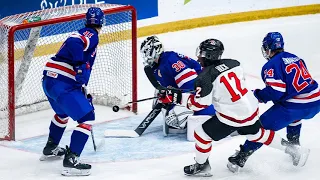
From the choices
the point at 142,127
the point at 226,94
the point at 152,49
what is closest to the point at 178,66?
the point at 152,49

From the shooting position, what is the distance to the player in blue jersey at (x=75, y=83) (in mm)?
4852

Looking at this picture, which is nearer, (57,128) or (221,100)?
(221,100)

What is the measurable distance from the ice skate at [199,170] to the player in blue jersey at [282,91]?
162 mm

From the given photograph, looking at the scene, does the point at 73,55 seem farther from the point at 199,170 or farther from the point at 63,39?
the point at 63,39

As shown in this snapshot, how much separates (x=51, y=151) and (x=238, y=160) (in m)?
1.10

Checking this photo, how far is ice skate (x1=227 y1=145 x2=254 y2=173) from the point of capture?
16.0ft

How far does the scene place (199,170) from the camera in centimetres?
477

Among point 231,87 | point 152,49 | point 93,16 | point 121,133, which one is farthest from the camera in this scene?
point 121,133

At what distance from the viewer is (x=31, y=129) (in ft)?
19.1

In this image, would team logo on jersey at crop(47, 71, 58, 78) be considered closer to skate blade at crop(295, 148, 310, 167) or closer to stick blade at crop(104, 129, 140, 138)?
stick blade at crop(104, 129, 140, 138)

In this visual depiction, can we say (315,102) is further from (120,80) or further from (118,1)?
(118,1)

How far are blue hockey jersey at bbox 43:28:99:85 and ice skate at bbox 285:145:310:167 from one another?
48.6 inches

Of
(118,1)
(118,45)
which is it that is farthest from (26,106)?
(118,1)

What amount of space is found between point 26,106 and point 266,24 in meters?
2.97
